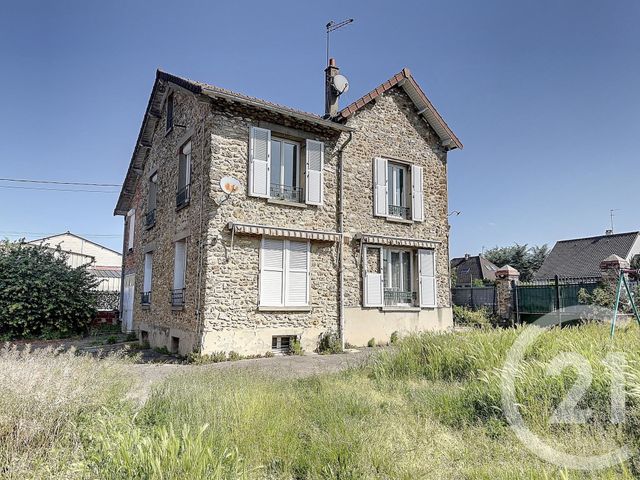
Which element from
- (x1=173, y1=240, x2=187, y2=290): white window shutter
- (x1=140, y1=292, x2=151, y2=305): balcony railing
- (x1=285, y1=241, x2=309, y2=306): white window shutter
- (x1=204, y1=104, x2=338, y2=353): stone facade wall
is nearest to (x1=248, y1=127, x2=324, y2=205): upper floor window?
(x1=204, y1=104, x2=338, y2=353): stone facade wall

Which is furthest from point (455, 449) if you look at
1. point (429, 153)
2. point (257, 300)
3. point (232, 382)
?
point (429, 153)

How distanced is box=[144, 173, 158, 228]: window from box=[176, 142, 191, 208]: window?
2693mm

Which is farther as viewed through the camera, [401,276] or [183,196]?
[401,276]

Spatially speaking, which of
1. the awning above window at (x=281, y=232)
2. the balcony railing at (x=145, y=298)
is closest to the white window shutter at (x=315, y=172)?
the awning above window at (x=281, y=232)

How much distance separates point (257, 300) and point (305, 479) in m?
7.26

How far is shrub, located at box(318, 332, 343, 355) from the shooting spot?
38.1 feet

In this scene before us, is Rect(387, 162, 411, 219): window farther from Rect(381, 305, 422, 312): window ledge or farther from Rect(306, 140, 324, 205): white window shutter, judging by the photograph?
Rect(381, 305, 422, 312): window ledge

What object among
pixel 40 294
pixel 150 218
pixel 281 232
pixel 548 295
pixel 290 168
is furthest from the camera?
pixel 548 295

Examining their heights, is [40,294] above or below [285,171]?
below

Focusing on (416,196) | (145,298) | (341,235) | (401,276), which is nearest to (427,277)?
(401,276)

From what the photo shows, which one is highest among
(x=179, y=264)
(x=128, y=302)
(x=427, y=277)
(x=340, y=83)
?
(x=340, y=83)

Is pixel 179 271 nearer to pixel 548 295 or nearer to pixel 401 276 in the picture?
pixel 401 276

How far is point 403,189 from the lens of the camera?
1440 cm

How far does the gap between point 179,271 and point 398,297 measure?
22.1ft
